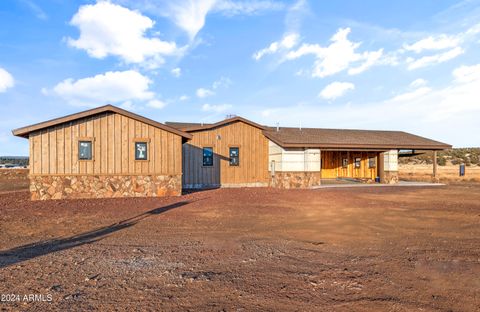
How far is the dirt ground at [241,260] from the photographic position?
421cm

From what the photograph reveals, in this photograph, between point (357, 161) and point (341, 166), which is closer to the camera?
point (357, 161)

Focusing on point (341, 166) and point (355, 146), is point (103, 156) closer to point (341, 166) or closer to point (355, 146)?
point (355, 146)

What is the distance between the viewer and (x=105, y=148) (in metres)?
15.5

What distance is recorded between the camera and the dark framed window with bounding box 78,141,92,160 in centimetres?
1520

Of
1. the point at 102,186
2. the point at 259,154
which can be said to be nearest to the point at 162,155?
the point at 102,186

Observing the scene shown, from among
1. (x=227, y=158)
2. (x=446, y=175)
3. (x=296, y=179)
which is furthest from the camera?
(x=446, y=175)

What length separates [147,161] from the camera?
1611 cm

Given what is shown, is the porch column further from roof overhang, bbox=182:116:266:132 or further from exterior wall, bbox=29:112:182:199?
exterior wall, bbox=29:112:182:199

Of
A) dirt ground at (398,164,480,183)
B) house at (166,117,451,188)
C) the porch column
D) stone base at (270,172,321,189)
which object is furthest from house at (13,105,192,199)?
dirt ground at (398,164,480,183)

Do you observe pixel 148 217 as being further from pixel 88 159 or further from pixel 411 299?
pixel 411 299

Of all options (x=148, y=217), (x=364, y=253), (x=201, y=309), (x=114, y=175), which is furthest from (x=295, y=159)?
(x=201, y=309)

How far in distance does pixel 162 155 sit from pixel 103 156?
2.72m

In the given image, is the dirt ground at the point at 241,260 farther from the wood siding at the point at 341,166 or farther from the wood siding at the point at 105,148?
the wood siding at the point at 341,166

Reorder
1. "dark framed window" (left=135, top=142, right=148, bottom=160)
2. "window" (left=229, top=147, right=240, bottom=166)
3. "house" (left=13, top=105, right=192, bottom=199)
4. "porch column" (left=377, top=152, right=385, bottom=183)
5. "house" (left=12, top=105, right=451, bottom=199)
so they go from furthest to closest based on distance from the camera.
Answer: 1. "porch column" (left=377, top=152, right=385, bottom=183)
2. "window" (left=229, top=147, right=240, bottom=166)
3. "dark framed window" (left=135, top=142, right=148, bottom=160)
4. "house" (left=12, top=105, right=451, bottom=199)
5. "house" (left=13, top=105, right=192, bottom=199)
